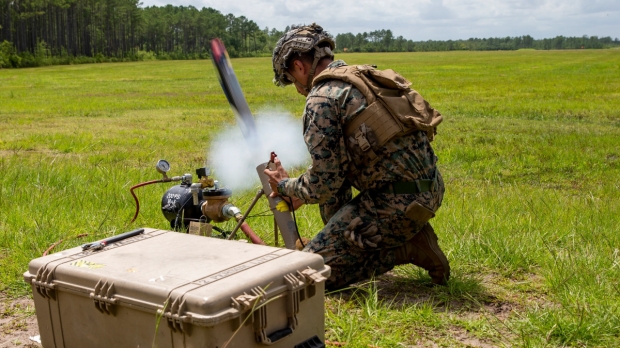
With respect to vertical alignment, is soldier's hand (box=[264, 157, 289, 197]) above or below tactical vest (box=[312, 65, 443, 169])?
below

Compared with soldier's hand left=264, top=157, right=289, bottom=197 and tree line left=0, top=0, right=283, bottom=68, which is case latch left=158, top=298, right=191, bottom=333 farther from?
tree line left=0, top=0, right=283, bottom=68

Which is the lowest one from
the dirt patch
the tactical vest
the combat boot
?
the dirt patch

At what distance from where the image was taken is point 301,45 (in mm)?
3916

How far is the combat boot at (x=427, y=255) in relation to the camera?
3945 mm

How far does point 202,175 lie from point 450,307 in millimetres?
1929

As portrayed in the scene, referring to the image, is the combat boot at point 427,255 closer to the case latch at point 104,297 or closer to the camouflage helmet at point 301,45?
the camouflage helmet at point 301,45

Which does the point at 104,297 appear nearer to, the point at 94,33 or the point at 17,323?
the point at 17,323

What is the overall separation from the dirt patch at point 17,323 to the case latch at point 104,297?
796mm

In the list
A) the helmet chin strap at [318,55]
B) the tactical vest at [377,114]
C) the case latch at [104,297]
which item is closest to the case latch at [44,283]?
the case latch at [104,297]

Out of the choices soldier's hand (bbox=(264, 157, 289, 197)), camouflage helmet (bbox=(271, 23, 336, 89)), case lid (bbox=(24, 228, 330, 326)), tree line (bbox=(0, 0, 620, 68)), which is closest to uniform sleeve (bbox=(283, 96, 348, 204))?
soldier's hand (bbox=(264, 157, 289, 197))

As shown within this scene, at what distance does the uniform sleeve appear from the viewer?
12.3ft

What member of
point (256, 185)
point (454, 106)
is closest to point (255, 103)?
point (454, 106)

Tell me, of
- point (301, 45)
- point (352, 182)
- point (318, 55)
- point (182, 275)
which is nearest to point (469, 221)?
point (352, 182)

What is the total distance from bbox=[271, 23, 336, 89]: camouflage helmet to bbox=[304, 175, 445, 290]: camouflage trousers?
852 mm
